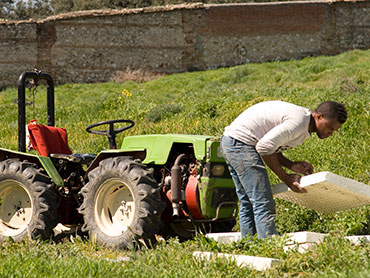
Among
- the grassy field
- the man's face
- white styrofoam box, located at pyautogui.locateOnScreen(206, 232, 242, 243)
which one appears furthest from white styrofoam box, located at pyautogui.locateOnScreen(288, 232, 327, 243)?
the man's face

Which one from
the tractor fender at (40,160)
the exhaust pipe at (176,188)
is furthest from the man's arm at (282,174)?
the tractor fender at (40,160)

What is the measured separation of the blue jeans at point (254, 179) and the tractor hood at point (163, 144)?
0.30 meters

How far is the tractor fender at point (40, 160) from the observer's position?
6.54 meters

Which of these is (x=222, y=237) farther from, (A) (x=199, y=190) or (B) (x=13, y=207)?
(B) (x=13, y=207)

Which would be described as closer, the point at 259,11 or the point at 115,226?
the point at 115,226

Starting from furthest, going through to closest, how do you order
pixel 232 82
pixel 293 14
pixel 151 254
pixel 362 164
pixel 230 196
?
pixel 293 14, pixel 232 82, pixel 362 164, pixel 230 196, pixel 151 254

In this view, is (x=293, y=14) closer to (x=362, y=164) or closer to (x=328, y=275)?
(x=362, y=164)

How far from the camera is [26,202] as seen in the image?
22.1 feet

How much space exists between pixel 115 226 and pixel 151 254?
4.07ft

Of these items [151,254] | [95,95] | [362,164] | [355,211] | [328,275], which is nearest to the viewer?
[328,275]

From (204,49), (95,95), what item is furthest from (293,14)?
(95,95)

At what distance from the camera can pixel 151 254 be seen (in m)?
4.99

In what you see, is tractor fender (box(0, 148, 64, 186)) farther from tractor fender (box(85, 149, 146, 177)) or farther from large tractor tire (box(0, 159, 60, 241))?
tractor fender (box(85, 149, 146, 177))

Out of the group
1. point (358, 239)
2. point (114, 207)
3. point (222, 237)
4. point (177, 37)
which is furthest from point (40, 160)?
point (177, 37)
